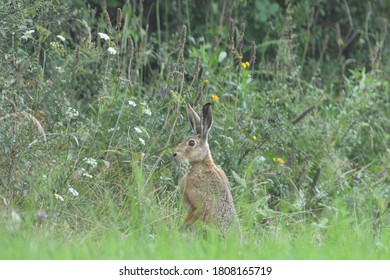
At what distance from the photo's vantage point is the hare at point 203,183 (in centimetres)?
770

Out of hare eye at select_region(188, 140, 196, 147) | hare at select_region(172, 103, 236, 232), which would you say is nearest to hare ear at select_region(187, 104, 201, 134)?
hare at select_region(172, 103, 236, 232)

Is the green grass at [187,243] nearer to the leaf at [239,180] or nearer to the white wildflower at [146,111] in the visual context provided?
the leaf at [239,180]

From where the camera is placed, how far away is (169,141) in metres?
8.55

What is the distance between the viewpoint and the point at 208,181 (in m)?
7.93

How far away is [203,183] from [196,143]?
41 centimetres

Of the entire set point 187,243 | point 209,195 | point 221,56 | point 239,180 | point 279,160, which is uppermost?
point 187,243

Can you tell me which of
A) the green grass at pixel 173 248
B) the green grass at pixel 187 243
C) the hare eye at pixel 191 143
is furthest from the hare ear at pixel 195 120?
the green grass at pixel 173 248

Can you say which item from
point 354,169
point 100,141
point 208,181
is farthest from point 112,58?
point 354,169

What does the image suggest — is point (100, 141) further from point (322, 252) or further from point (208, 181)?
point (322, 252)

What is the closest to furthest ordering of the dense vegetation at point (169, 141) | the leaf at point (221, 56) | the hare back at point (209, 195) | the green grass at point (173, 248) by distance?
the green grass at point (173, 248) → the dense vegetation at point (169, 141) → the hare back at point (209, 195) → the leaf at point (221, 56)

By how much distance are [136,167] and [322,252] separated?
2096mm

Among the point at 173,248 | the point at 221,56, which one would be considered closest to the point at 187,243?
the point at 173,248

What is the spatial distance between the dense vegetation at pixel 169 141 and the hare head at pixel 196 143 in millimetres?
194

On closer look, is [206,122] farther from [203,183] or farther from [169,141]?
[203,183]
